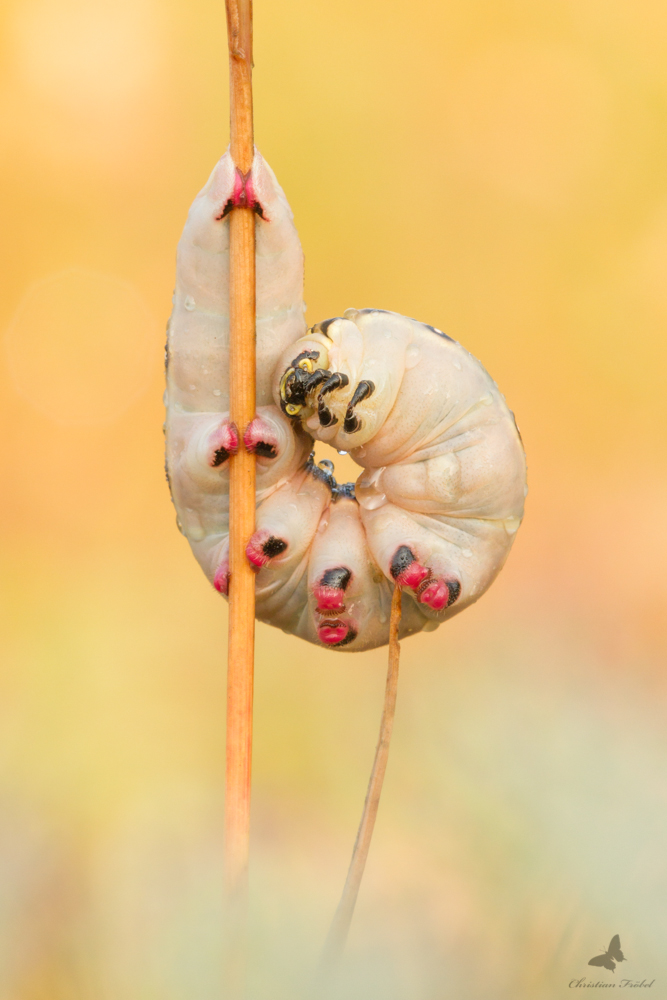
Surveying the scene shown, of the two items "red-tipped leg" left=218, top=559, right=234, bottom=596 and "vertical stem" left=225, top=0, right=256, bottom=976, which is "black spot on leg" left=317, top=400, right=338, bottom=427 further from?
"red-tipped leg" left=218, top=559, right=234, bottom=596

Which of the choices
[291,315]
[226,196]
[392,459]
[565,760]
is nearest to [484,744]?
[565,760]

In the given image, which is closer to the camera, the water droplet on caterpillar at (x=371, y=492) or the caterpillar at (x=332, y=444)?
the caterpillar at (x=332, y=444)

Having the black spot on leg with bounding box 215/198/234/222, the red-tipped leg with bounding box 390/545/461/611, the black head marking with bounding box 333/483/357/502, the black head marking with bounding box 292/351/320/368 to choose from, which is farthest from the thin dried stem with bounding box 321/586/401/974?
the black spot on leg with bounding box 215/198/234/222

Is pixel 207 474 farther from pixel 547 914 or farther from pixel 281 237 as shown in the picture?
pixel 547 914

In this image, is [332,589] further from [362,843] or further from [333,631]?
[362,843]

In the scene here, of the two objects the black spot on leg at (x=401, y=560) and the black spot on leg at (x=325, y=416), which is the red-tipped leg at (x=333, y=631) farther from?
the black spot on leg at (x=325, y=416)

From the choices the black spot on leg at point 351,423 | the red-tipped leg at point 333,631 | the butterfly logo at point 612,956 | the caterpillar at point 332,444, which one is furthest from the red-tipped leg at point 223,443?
the butterfly logo at point 612,956

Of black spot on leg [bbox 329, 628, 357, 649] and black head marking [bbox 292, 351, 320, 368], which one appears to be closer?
black head marking [bbox 292, 351, 320, 368]
